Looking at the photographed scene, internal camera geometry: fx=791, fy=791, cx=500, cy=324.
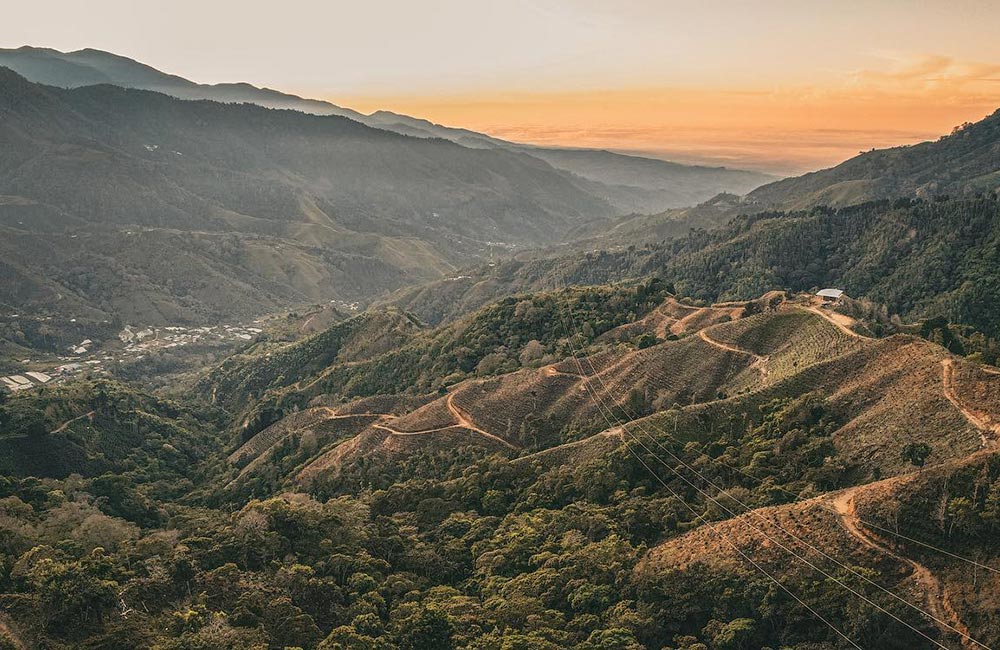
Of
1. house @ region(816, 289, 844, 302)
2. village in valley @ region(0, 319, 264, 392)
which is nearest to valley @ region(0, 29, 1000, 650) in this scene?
house @ region(816, 289, 844, 302)

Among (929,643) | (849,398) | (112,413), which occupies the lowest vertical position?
(112,413)

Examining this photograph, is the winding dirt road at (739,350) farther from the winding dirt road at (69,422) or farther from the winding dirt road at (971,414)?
the winding dirt road at (69,422)

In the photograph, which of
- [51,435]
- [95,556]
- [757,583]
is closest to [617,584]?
[757,583]

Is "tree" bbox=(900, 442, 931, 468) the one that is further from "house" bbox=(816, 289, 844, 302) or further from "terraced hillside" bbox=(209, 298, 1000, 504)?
"house" bbox=(816, 289, 844, 302)

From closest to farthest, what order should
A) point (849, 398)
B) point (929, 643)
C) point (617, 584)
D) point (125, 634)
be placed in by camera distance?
point (929, 643) < point (125, 634) < point (617, 584) < point (849, 398)

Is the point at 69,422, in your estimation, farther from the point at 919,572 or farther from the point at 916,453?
the point at 919,572

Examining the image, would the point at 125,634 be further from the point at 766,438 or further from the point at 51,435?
the point at 51,435

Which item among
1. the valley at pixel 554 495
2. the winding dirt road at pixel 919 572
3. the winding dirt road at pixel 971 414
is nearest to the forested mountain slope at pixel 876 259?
the valley at pixel 554 495

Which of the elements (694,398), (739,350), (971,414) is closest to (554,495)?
(694,398)
